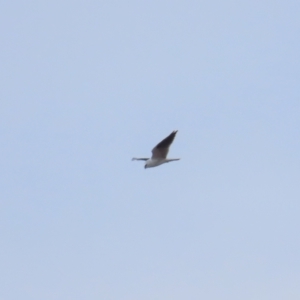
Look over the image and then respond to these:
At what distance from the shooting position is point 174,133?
123m

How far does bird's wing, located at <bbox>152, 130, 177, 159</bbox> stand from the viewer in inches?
4865

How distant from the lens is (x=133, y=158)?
5059 inches

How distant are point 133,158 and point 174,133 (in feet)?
19.3

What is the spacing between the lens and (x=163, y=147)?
124312mm

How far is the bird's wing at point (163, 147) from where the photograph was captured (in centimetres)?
12356

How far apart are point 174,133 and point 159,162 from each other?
8.53ft

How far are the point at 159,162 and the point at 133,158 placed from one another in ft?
12.1

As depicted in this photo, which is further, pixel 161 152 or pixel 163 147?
pixel 161 152
